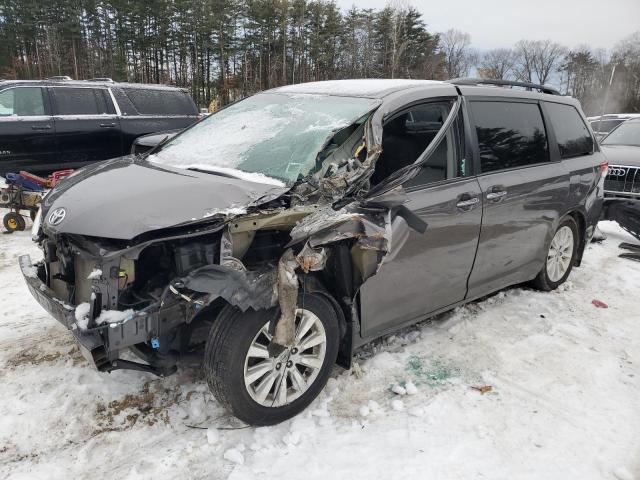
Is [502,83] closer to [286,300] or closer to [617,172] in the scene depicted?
[286,300]

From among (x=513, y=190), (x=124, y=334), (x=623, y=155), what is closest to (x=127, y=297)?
(x=124, y=334)

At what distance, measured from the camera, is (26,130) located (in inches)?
301

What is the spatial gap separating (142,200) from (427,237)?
5.76 feet

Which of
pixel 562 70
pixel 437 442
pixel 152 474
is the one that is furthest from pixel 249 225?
pixel 562 70

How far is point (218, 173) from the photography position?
300 centimetres

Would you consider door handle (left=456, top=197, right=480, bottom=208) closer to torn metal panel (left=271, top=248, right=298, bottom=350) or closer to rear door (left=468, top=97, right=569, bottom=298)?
rear door (left=468, top=97, right=569, bottom=298)

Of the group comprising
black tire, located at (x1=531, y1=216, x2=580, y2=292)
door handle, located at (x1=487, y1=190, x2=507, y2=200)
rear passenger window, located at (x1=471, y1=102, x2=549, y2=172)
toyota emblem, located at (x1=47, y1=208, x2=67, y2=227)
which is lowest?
black tire, located at (x1=531, y1=216, x2=580, y2=292)

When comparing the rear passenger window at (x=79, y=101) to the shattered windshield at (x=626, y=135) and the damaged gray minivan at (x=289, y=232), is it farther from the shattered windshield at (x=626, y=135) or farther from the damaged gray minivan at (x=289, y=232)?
the shattered windshield at (x=626, y=135)

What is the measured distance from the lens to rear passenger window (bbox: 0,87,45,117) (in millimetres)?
7492

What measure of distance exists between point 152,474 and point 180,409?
0.52m

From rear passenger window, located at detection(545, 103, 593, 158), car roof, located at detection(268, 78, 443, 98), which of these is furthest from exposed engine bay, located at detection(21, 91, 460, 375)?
rear passenger window, located at detection(545, 103, 593, 158)

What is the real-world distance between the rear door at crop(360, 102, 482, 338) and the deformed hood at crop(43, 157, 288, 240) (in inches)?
34.9

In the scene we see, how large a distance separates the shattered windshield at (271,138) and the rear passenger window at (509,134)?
1017 mm

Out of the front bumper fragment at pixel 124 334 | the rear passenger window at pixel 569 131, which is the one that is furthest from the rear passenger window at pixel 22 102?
the rear passenger window at pixel 569 131
